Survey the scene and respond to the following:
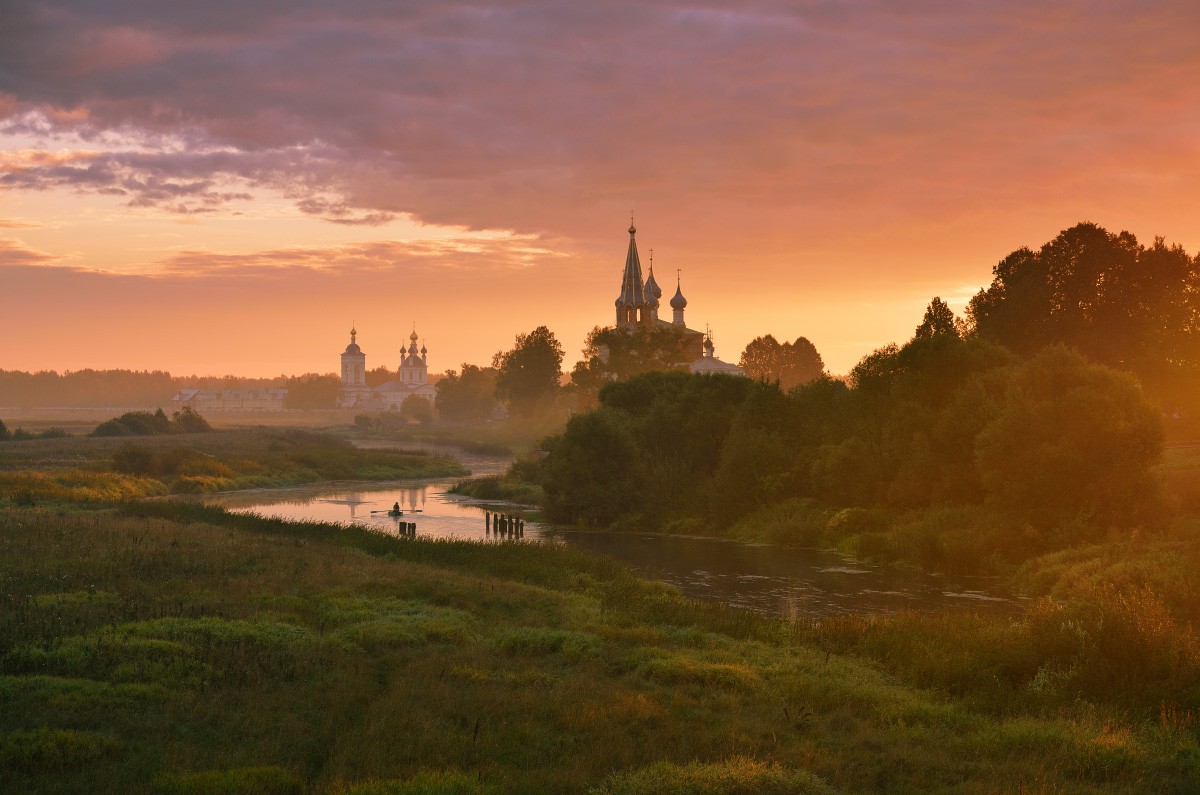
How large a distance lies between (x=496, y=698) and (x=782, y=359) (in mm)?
154711

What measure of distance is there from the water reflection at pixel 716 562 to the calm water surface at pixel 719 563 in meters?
0.03

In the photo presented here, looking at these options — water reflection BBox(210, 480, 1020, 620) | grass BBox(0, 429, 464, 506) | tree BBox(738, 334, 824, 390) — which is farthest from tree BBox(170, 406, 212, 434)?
tree BBox(738, 334, 824, 390)

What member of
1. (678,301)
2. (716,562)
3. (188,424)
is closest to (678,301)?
(678,301)

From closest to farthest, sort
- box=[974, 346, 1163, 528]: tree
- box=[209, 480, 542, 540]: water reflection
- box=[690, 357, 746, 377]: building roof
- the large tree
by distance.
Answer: box=[974, 346, 1163, 528]: tree
box=[209, 480, 542, 540]: water reflection
the large tree
box=[690, 357, 746, 377]: building roof

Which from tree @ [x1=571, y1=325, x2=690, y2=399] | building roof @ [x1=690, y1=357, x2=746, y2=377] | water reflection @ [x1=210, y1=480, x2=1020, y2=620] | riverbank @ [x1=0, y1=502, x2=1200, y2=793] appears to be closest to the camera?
riverbank @ [x1=0, y1=502, x2=1200, y2=793]

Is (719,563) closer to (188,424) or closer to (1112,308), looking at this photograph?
(1112,308)

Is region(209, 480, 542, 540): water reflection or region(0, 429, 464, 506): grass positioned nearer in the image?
region(209, 480, 542, 540): water reflection

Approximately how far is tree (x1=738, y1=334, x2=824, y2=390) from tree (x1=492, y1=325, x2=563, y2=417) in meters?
30.1

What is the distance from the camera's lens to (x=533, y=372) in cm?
15962

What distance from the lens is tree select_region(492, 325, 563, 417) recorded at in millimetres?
159950

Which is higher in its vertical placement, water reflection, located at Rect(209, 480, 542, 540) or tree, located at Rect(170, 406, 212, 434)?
tree, located at Rect(170, 406, 212, 434)

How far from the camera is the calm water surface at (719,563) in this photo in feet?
103

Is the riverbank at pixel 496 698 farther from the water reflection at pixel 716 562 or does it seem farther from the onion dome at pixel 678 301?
the onion dome at pixel 678 301

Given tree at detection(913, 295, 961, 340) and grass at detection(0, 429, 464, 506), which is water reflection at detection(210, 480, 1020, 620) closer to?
grass at detection(0, 429, 464, 506)
